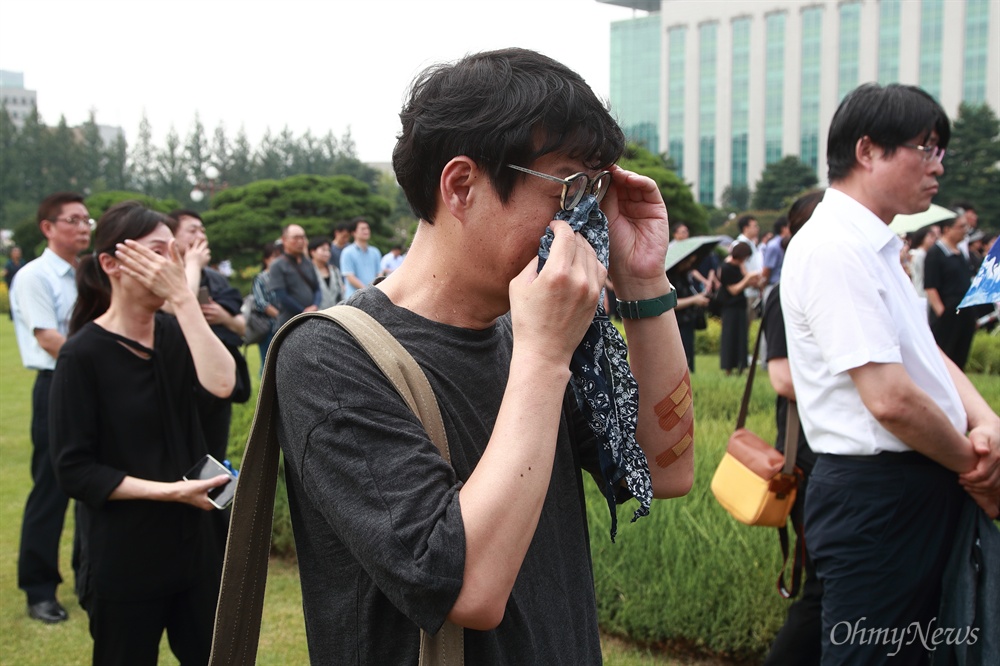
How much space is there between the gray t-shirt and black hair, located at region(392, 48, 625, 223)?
273mm

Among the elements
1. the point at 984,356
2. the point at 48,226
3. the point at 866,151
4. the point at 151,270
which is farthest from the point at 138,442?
the point at 984,356

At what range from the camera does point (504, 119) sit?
156 centimetres

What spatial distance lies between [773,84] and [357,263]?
6887cm

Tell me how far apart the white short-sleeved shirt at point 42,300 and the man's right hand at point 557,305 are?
446 centimetres

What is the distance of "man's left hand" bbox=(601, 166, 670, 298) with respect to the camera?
6.09 ft

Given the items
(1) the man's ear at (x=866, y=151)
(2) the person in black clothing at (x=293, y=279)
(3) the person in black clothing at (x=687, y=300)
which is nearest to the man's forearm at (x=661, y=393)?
(1) the man's ear at (x=866, y=151)

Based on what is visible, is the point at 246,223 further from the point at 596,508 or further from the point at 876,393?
the point at 876,393

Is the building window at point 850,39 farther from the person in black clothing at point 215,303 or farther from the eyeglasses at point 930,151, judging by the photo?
the eyeglasses at point 930,151

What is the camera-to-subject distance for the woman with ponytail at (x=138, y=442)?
294cm

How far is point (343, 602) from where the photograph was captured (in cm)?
159

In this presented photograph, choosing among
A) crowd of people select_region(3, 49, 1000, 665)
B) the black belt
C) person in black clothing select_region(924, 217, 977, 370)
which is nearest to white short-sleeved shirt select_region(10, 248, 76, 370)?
crowd of people select_region(3, 49, 1000, 665)

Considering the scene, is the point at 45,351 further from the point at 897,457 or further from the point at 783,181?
the point at 783,181

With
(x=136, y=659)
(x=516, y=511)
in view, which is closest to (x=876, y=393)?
(x=516, y=511)

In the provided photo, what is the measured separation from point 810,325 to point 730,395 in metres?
5.52
